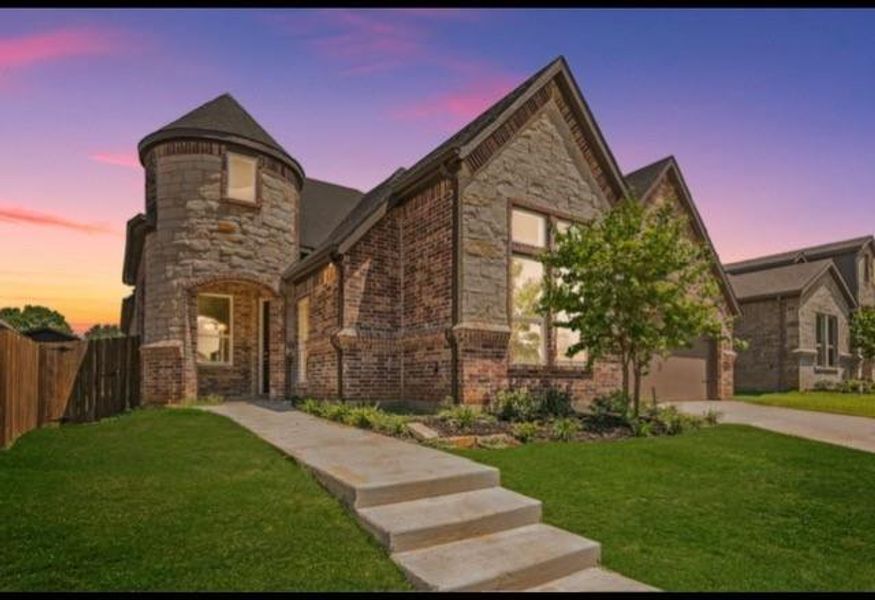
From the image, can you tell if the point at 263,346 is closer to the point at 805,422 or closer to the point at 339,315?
the point at 339,315

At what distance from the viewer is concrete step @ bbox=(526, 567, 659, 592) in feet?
13.7

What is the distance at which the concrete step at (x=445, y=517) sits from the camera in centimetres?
462

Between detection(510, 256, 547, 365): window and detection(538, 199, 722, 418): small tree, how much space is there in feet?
3.58

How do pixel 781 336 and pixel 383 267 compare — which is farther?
pixel 781 336

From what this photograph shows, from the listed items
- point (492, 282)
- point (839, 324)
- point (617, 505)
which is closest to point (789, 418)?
point (492, 282)

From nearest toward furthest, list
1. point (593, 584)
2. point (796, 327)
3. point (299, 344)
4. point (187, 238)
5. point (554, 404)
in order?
point (593, 584), point (554, 404), point (187, 238), point (299, 344), point (796, 327)

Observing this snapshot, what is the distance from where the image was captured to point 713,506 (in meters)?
6.06

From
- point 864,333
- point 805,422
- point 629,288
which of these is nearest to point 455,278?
point 629,288

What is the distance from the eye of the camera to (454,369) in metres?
10.4

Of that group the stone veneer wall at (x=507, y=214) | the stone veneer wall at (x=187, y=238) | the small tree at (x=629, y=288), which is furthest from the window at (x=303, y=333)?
the small tree at (x=629, y=288)

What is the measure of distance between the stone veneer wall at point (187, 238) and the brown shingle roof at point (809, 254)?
2527cm

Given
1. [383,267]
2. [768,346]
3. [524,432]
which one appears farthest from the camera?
[768,346]

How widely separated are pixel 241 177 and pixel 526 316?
27.7 feet

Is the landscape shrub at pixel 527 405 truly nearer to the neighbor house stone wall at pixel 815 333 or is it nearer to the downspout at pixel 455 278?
the downspout at pixel 455 278
